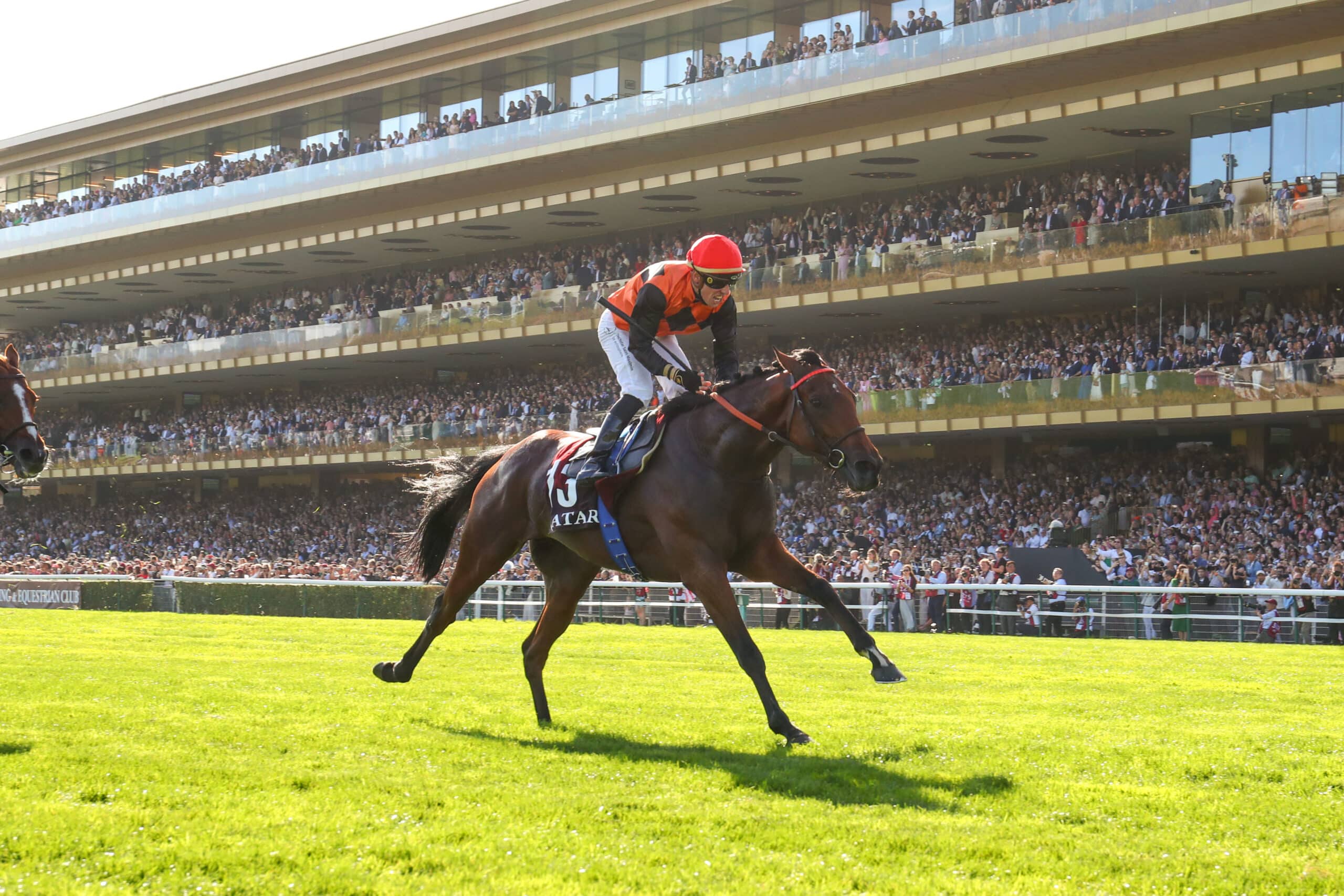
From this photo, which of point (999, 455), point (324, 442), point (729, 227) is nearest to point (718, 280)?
point (999, 455)

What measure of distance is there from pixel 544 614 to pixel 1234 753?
3.84 meters

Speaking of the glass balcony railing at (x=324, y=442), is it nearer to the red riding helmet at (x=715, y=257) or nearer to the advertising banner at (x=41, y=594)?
the advertising banner at (x=41, y=594)

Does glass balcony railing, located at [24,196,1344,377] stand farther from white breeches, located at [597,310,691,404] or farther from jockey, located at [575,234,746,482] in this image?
jockey, located at [575,234,746,482]

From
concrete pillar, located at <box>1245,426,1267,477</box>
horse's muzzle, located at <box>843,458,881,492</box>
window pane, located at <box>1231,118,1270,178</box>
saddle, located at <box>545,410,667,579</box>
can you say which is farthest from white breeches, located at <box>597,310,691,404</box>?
concrete pillar, located at <box>1245,426,1267,477</box>

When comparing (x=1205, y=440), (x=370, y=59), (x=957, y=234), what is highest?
(x=370, y=59)

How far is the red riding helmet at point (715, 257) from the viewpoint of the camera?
26.4 ft

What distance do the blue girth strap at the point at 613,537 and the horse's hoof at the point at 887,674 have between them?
1632 mm

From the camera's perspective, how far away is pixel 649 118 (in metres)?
34.5

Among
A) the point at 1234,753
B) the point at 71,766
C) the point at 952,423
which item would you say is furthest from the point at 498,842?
the point at 952,423

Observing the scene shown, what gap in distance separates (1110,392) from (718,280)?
1965 centimetres

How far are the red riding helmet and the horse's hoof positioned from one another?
2265 millimetres

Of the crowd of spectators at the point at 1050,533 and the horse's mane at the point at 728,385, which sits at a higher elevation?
the horse's mane at the point at 728,385

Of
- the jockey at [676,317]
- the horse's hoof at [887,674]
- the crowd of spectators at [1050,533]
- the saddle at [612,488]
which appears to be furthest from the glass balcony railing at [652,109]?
the horse's hoof at [887,674]

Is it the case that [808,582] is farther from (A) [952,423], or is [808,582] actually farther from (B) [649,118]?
(B) [649,118]
